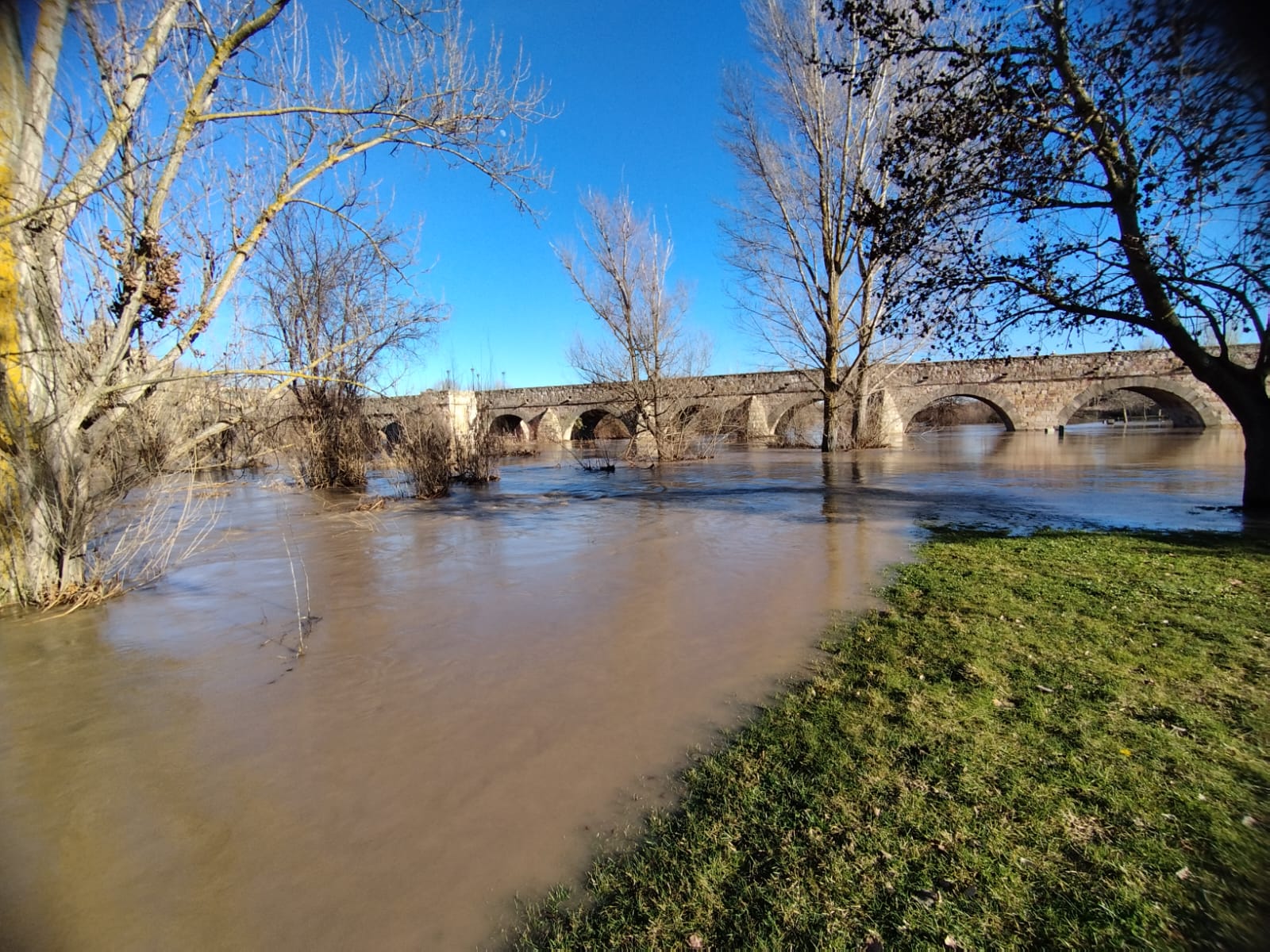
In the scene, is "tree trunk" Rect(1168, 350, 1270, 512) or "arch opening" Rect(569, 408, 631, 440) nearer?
"tree trunk" Rect(1168, 350, 1270, 512)

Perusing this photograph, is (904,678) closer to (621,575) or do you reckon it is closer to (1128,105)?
(621,575)

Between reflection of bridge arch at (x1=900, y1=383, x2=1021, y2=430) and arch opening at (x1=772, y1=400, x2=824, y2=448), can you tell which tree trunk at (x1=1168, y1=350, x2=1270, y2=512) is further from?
reflection of bridge arch at (x1=900, y1=383, x2=1021, y2=430)

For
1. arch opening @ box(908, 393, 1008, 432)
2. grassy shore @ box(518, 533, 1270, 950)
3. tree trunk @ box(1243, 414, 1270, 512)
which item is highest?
arch opening @ box(908, 393, 1008, 432)

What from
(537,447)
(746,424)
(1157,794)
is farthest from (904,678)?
(537,447)

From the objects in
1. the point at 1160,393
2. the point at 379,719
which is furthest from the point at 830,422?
the point at 1160,393

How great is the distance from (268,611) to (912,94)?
8063 millimetres

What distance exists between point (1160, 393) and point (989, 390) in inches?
296

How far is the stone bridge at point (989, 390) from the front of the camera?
1030 inches

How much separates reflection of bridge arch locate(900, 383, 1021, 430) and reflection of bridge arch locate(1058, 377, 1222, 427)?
1951 millimetres

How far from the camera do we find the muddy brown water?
1865 mm

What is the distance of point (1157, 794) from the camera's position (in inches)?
77.9

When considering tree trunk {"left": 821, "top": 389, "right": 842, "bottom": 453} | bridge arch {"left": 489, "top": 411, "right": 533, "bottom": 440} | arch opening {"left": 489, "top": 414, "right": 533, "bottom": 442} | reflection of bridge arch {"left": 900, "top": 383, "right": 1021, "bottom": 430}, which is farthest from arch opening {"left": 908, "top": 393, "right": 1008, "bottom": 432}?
tree trunk {"left": 821, "top": 389, "right": 842, "bottom": 453}

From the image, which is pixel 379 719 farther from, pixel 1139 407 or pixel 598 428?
pixel 1139 407

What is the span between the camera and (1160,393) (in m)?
28.2
